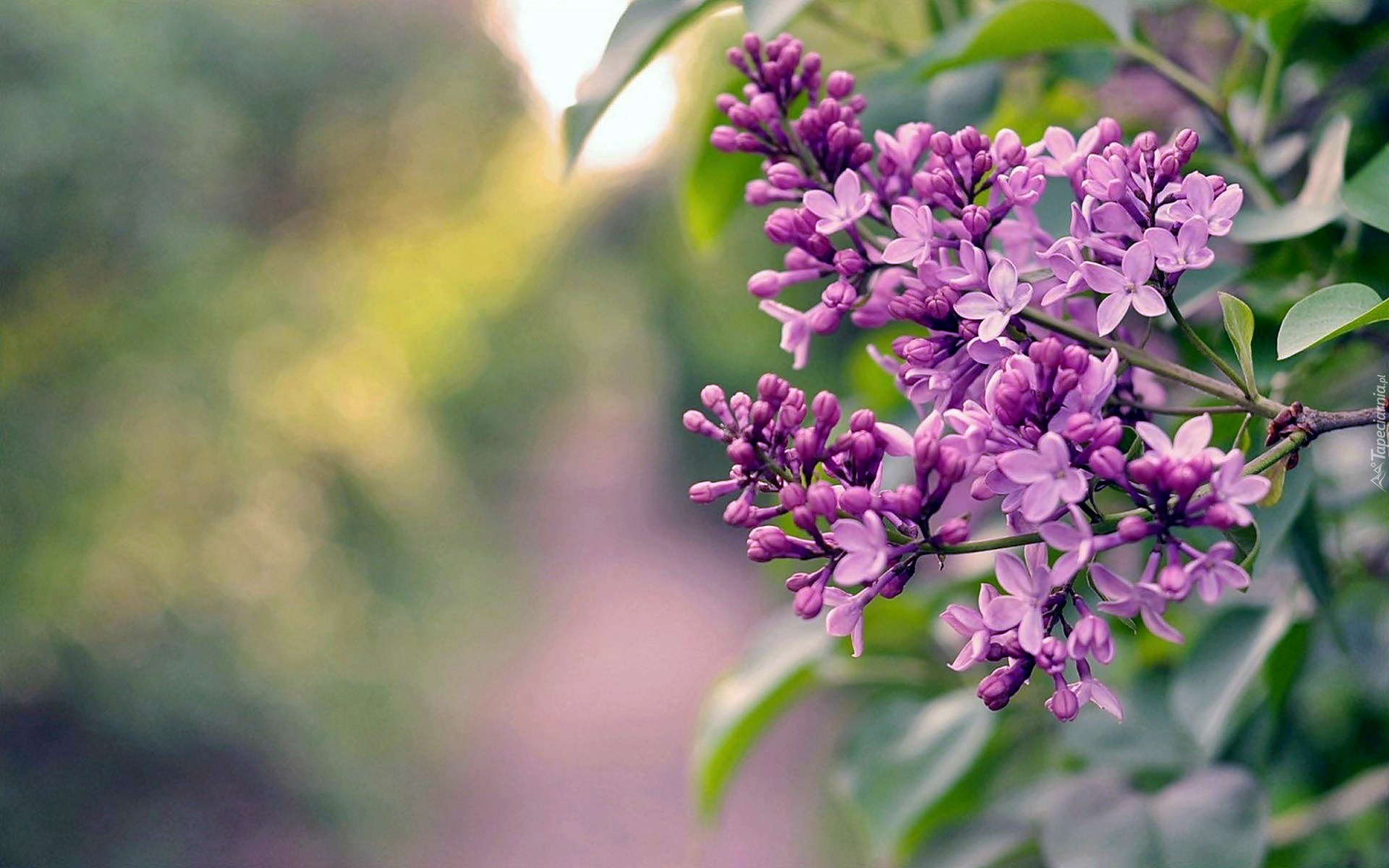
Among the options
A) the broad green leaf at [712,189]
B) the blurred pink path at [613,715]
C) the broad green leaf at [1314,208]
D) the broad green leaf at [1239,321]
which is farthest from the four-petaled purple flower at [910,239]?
the blurred pink path at [613,715]

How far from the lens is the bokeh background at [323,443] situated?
2066mm

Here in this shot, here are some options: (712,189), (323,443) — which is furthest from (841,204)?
(323,443)

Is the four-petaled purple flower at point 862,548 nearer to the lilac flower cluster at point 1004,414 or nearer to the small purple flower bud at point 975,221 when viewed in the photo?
the lilac flower cluster at point 1004,414

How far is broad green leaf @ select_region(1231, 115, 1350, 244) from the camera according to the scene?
0.51 metres

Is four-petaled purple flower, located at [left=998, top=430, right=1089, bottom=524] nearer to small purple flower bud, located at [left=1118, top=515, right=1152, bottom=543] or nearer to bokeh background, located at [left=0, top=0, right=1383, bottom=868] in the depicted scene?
small purple flower bud, located at [left=1118, top=515, right=1152, bottom=543]

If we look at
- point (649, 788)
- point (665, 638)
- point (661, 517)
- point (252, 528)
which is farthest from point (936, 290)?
point (661, 517)

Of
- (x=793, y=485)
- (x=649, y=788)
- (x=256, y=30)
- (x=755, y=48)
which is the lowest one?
(x=649, y=788)

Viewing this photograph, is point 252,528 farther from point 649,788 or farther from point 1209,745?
point 1209,745

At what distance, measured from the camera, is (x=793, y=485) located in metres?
0.37

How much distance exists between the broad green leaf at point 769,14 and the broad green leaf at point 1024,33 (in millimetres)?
77

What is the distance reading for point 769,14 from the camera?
53 centimetres

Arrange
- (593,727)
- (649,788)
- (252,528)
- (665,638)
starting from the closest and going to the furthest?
(252,528)
(649,788)
(593,727)
(665,638)

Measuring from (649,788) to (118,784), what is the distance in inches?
69.2

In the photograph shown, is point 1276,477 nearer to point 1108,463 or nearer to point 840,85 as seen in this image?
point 1108,463
